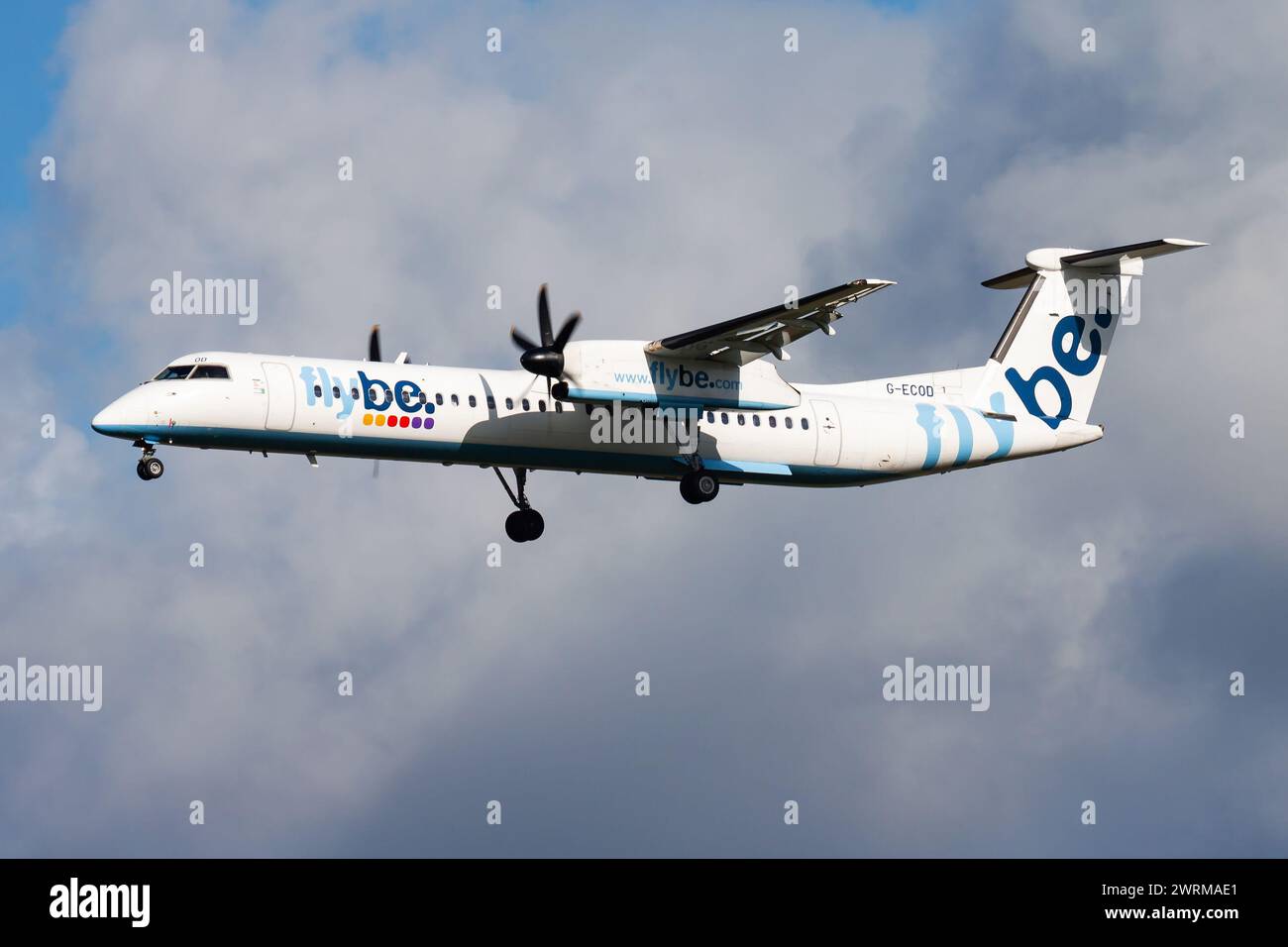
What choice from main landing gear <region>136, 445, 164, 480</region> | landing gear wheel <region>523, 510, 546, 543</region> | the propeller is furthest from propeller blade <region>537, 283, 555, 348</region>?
main landing gear <region>136, 445, 164, 480</region>

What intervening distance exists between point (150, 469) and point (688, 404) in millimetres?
8637

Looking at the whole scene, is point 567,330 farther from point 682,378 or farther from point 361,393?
point 361,393

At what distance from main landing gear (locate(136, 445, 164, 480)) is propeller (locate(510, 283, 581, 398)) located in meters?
5.71

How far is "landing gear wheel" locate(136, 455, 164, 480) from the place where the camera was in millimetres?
28031

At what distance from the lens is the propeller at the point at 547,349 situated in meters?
29.7

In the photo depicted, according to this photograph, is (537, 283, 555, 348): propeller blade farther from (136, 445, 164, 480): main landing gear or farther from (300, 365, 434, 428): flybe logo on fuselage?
(136, 445, 164, 480): main landing gear

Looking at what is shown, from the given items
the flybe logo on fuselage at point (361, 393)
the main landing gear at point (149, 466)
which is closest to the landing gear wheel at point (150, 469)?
the main landing gear at point (149, 466)
